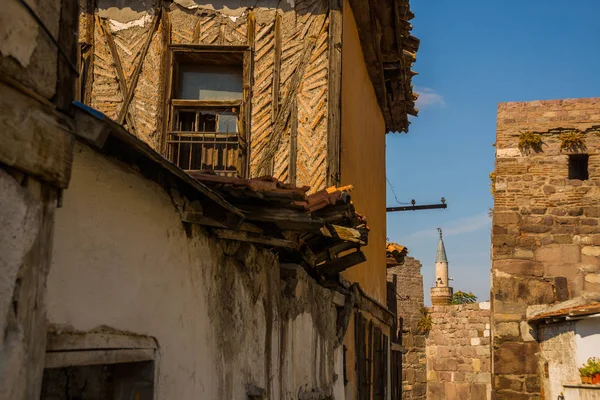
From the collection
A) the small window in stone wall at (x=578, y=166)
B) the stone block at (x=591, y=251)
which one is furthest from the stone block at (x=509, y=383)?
the small window in stone wall at (x=578, y=166)

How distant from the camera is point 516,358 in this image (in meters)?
13.6

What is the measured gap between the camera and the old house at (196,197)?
3.17 meters

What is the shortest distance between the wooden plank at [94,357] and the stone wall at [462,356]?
1577cm

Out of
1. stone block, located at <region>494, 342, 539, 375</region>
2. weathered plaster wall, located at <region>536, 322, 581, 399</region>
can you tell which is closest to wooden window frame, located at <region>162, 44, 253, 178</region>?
weathered plaster wall, located at <region>536, 322, 581, 399</region>

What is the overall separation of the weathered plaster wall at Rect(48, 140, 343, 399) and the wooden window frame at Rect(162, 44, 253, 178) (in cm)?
206

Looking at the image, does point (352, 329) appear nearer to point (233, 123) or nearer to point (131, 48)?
point (233, 123)

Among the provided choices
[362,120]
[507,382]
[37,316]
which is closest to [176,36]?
[362,120]

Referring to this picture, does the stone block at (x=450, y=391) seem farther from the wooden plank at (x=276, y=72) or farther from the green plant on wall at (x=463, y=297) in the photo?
the green plant on wall at (x=463, y=297)

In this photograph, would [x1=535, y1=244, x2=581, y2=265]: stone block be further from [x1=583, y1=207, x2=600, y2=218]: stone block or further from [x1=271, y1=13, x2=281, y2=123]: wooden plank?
[x1=271, y1=13, x2=281, y2=123]: wooden plank

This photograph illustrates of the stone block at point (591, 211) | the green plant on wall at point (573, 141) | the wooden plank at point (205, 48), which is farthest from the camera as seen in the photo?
the green plant on wall at point (573, 141)

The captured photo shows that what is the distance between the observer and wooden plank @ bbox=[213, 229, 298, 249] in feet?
17.9

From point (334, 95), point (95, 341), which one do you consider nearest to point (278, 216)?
point (95, 341)

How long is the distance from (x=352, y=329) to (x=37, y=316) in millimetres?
7027

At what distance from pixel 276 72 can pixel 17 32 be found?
5.73 metres
